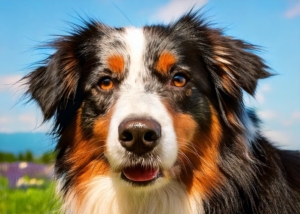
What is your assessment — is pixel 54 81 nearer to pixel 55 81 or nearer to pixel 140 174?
pixel 55 81

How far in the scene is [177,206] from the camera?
365 cm

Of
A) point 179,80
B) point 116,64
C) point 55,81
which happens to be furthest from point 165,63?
point 55,81

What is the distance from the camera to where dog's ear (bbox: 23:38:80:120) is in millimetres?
3844

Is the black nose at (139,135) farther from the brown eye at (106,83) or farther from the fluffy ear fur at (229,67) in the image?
the fluffy ear fur at (229,67)

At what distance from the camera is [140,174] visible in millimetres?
3400

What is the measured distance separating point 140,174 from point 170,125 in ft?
1.54

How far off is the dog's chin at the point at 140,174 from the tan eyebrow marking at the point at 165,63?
2.57 ft

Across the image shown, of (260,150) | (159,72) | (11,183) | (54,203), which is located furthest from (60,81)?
(11,183)

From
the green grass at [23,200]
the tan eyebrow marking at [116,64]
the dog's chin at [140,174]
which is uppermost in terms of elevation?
the tan eyebrow marking at [116,64]

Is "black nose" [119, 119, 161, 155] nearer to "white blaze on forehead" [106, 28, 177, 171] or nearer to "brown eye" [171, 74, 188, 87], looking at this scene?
"white blaze on forehead" [106, 28, 177, 171]

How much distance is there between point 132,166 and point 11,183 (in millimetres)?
4570

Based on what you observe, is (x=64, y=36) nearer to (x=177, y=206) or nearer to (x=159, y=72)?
(x=159, y=72)

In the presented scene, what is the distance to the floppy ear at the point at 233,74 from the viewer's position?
146 inches

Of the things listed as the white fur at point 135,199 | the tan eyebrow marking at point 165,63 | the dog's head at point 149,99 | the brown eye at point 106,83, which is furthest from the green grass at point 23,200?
the tan eyebrow marking at point 165,63
